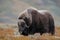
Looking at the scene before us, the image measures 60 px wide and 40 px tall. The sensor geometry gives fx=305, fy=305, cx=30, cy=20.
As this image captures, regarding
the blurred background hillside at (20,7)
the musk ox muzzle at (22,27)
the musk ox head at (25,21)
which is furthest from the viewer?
the blurred background hillside at (20,7)

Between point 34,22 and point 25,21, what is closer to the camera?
point 25,21

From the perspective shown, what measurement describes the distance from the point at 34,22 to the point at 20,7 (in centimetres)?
9202

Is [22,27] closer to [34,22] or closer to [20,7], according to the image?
[34,22]

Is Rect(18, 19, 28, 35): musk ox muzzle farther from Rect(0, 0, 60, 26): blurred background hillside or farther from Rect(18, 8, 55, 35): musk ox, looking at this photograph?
Rect(0, 0, 60, 26): blurred background hillside

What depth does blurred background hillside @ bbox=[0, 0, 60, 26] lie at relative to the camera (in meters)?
99.8

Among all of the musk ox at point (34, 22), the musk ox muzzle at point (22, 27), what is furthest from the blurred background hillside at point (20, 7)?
the musk ox muzzle at point (22, 27)

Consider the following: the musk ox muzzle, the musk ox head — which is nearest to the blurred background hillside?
the musk ox head

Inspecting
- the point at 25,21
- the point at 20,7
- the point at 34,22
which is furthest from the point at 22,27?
the point at 20,7

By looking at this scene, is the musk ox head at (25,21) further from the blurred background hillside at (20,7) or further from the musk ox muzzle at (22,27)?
the blurred background hillside at (20,7)

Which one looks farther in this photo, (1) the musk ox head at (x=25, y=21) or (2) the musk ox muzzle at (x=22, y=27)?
(1) the musk ox head at (x=25, y=21)

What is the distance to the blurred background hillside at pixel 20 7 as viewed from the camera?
99.8 meters

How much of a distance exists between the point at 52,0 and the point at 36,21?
3977 inches

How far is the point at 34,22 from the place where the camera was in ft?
62.1

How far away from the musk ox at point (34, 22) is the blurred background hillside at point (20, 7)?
74.6 metres
